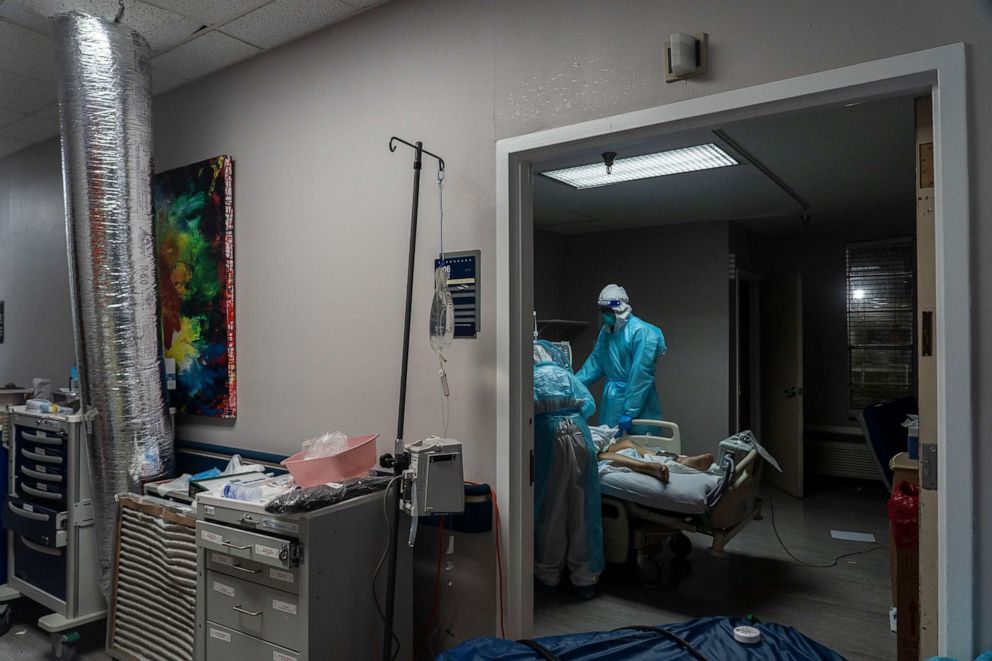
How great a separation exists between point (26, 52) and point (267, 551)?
2718mm

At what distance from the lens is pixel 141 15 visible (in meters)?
2.61

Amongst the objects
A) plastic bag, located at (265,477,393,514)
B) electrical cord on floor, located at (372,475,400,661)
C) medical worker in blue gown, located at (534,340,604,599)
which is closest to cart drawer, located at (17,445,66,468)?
plastic bag, located at (265,477,393,514)

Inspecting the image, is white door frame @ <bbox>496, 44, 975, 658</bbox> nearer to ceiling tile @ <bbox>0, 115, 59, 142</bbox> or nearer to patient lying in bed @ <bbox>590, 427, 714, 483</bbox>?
patient lying in bed @ <bbox>590, 427, 714, 483</bbox>

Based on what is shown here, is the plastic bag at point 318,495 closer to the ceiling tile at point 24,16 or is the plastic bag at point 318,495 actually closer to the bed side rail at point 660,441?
the ceiling tile at point 24,16

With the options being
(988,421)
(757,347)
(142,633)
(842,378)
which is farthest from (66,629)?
(842,378)

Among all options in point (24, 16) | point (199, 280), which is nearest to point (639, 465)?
point (199, 280)

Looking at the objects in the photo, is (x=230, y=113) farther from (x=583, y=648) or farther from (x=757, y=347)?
(x=757, y=347)

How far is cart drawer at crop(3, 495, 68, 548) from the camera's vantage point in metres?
2.75

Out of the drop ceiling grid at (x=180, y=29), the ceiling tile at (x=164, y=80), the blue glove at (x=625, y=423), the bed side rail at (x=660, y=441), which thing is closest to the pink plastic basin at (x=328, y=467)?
the drop ceiling grid at (x=180, y=29)

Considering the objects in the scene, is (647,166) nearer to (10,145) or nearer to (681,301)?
(681,301)

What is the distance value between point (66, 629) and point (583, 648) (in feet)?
7.52

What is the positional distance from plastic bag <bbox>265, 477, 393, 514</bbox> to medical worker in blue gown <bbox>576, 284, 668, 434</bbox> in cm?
272

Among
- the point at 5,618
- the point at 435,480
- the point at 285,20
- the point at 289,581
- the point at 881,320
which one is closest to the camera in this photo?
the point at 289,581

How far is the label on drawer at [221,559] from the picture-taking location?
1994 mm
